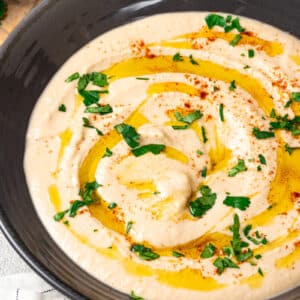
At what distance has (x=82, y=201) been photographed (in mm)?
2217

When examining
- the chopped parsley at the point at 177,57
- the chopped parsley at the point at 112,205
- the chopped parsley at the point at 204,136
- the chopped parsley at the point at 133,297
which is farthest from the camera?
the chopped parsley at the point at 177,57

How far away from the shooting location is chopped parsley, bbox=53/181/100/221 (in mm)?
2201

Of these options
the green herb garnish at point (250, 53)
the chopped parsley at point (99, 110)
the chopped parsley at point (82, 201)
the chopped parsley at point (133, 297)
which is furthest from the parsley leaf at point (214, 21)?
the chopped parsley at point (133, 297)

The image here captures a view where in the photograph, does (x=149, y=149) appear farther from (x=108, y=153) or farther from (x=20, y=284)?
(x=20, y=284)

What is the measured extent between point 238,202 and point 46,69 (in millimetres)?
845

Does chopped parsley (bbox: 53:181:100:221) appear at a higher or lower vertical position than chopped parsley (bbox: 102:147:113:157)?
lower

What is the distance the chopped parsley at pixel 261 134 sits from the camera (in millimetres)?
2312

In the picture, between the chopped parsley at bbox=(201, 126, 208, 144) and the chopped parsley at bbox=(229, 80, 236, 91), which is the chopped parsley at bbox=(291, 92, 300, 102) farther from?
the chopped parsley at bbox=(201, 126, 208, 144)

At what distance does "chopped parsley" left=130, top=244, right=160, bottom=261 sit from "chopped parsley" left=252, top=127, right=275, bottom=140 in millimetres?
544

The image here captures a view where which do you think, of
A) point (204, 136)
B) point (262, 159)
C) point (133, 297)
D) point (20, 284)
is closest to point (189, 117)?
point (204, 136)

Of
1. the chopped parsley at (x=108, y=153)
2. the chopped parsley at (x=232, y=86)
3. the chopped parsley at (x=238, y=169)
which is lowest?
the chopped parsley at (x=238, y=169)

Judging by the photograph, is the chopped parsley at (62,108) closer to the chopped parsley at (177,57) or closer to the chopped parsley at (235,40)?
the chopped parsley at (177,57)

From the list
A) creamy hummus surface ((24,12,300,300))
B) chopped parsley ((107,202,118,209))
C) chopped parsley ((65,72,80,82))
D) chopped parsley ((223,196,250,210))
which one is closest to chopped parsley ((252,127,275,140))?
creamy hummus surface ((24,12,300,300))

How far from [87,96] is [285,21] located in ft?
2.73
